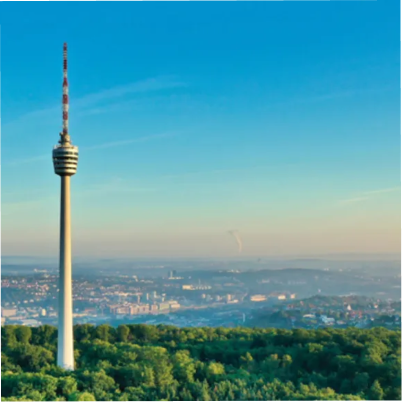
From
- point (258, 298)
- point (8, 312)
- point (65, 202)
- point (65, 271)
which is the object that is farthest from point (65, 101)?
point (258, 298)

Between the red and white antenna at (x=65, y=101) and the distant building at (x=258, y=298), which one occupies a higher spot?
the red and white antenna at (x=65, y=101)

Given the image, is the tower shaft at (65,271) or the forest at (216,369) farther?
the tower shaft at (65,271)

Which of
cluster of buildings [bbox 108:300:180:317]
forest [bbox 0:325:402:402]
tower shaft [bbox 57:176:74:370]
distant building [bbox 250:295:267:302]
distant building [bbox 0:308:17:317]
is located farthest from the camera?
distant building [bbox 250:295:267:302]

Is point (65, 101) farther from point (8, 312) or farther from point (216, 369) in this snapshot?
point (8, 312)

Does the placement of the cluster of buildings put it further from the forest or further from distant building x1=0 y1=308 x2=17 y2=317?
the forest

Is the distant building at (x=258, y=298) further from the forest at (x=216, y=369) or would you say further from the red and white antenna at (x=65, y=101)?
the red and white antenna at (x=65, y=101)

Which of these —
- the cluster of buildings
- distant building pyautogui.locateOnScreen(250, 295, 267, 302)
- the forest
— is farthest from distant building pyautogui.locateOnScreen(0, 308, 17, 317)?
distant building pyautogui.locateOnScreen(250, 295, 267, 302)

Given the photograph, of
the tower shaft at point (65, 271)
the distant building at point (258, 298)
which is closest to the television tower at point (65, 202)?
the tower shaft at point (65, 271)

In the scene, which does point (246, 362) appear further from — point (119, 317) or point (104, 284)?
point (104, 284)
